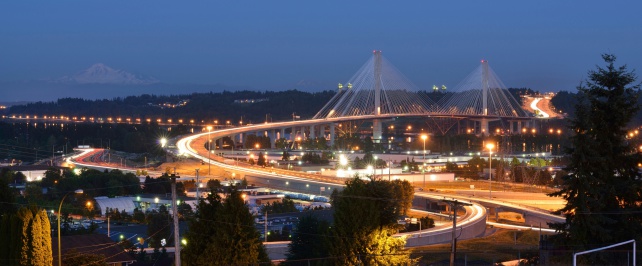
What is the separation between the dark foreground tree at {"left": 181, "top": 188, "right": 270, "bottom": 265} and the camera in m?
13.5

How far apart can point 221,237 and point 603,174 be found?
5.15m

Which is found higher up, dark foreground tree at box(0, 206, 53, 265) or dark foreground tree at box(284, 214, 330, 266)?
dark foreground tree at box(0, 206, 53, 265)

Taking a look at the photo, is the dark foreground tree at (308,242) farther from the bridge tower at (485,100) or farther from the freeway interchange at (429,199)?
the bridge tower at (485,100)

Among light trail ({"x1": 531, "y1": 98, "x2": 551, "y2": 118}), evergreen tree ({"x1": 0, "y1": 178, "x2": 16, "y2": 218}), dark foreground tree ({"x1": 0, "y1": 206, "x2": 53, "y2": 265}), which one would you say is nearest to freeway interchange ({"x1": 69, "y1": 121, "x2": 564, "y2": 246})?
dark foreground tree ({"x1": 0, "y1": 206, "x2": 53, "y2": 265})

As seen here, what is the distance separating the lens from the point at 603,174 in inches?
554

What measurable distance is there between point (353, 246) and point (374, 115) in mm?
49669

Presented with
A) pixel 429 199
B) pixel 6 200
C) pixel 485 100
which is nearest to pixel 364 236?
pixel 6 200

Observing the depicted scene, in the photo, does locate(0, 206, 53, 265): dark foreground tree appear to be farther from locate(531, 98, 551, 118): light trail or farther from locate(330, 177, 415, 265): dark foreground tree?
locate(531, 98, 551, 118): light trail

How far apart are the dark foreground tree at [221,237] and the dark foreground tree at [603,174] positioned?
4.28m

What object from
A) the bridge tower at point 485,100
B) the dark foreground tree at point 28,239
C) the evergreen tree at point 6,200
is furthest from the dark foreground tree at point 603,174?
the bridge tower at point 485,100

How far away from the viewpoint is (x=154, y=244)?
63.0ft

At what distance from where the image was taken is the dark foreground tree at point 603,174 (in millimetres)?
13906

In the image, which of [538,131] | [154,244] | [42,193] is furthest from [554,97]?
[154,244]

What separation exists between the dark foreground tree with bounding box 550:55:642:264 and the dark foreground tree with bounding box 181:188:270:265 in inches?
168
